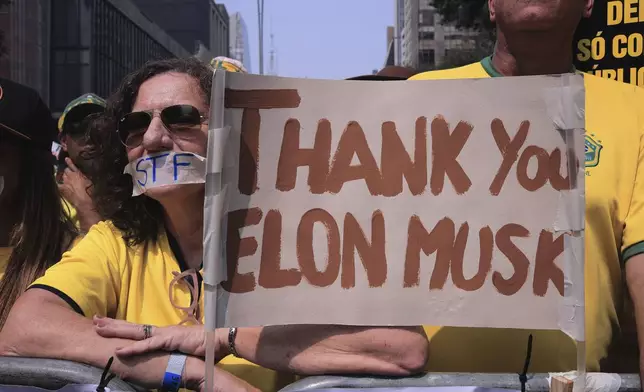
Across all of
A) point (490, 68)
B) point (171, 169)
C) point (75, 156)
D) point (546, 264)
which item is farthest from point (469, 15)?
point (546, 264)

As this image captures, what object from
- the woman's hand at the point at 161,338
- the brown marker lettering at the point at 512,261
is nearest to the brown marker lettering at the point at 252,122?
the woman's hand at the point at 161,338

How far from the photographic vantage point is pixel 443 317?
1.37 m

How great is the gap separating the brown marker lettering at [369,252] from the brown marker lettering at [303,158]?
0.36 feet

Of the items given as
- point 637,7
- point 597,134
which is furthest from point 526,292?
point 637,7

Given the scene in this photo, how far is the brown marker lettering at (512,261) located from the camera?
1368 millimetres

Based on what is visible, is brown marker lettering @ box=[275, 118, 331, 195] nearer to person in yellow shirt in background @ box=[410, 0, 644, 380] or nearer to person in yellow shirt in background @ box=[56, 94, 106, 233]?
person in yellow shirt in background @ box=[410, 0, 644, 380]

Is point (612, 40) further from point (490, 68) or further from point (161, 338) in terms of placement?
point (161, 338)

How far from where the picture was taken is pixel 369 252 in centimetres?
139

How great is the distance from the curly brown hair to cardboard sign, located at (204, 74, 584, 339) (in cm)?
62

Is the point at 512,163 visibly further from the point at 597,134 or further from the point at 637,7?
the point at 637,7

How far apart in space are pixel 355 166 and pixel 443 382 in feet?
1.71

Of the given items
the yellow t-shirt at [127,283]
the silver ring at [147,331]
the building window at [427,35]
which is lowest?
the silver ring at [147,331]

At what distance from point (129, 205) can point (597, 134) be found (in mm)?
1438

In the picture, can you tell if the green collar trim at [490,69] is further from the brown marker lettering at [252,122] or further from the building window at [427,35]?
the building window at [427,35]
